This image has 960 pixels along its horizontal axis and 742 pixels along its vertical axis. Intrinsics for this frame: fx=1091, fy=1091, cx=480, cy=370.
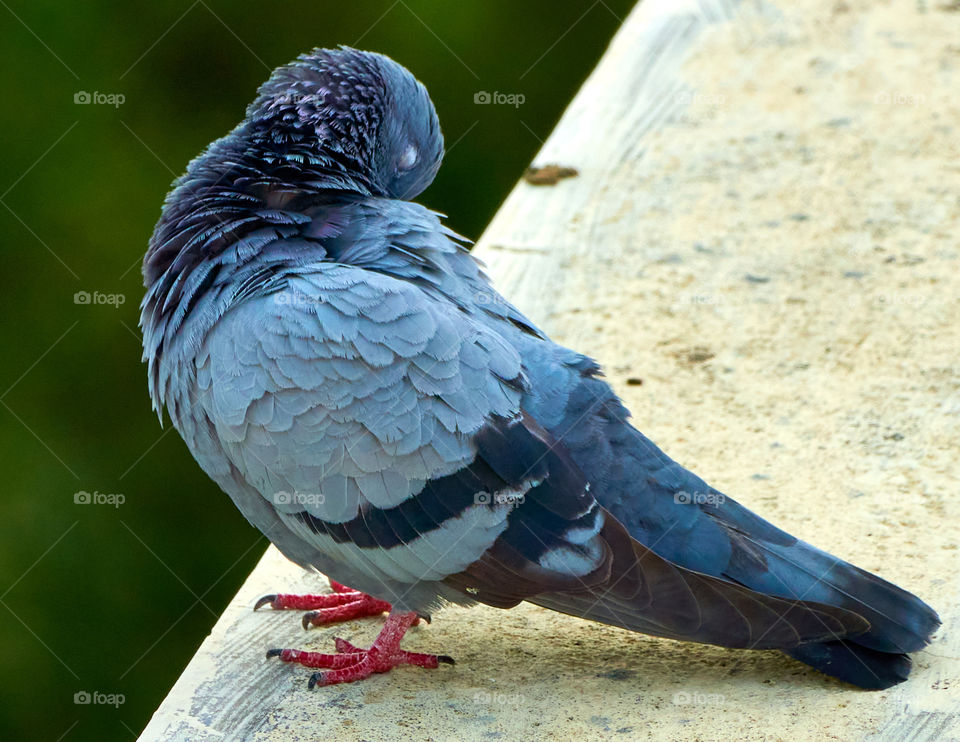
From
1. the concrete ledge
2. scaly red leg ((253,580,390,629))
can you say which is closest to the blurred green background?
Result: the concrete ledge

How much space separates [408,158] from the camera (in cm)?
369

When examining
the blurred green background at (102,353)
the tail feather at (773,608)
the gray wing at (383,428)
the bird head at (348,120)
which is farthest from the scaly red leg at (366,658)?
A: the blurred green background at (102,353)

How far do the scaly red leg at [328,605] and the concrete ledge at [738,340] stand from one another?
0.05m

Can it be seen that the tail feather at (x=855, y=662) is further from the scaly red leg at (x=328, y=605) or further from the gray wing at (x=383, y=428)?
the scaly red leg at (x=328, y=605)

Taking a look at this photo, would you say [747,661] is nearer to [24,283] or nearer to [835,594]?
[835,594]

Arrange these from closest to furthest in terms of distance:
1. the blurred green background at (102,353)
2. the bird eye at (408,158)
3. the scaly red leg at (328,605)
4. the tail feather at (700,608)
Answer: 1. the tail feather at (700,608)
2. the scaly red leg at (328,605)
3. the bird eye at (408,158)
4. the blurred green background at (102,353)

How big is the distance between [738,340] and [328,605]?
6.84ft

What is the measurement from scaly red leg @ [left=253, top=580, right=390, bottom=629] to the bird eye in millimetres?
1414

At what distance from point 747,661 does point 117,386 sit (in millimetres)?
4326

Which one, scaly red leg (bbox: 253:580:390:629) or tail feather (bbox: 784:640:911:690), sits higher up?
tail feather (bbox: 784:640:911:690)

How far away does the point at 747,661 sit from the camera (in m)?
3.07

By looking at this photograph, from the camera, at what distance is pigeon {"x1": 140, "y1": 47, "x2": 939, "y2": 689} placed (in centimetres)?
288

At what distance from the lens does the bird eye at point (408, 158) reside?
3.67m

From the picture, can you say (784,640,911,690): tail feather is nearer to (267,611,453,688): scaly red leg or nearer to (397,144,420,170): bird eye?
(267,611,453,688): scaly red leg
